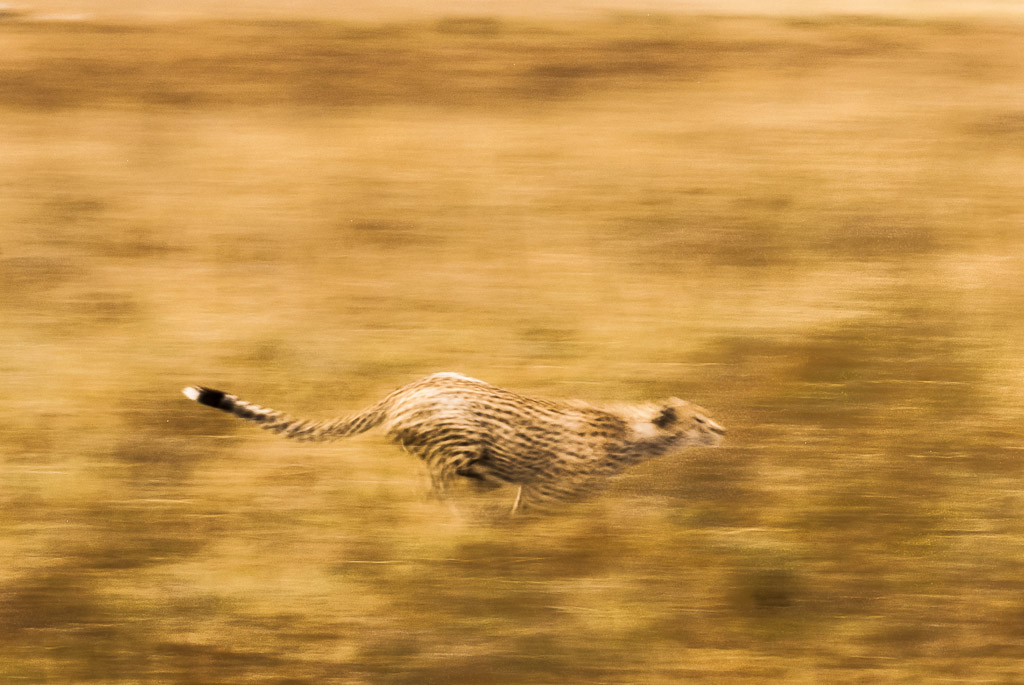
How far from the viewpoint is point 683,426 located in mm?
5250

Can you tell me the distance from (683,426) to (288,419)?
5.49 feet

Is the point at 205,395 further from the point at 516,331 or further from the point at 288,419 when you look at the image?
the point at 516,331

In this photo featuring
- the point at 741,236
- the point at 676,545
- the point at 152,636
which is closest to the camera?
the point at 152,636

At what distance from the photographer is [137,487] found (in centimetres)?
556

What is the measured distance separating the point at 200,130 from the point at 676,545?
21.6ft

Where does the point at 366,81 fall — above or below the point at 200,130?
above

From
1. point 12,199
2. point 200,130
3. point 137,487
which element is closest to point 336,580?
point 137,487

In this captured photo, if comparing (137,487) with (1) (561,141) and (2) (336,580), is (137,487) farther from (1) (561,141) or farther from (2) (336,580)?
(1) (561,141)

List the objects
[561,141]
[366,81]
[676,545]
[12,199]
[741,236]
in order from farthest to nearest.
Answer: [366,81], [561,141], [12,199], [741,236], [676,545]

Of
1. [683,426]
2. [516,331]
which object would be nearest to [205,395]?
[683,426]

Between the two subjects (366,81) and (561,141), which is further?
(366,81)

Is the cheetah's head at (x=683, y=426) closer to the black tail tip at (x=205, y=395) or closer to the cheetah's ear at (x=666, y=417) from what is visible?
the cheetah's ear at (x=666, y=417)

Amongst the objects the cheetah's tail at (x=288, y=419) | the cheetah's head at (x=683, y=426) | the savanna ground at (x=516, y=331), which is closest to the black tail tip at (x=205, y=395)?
the cheetah's tail at (x=288, y=419)

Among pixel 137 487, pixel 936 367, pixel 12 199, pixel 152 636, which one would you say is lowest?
pixel 152 636
